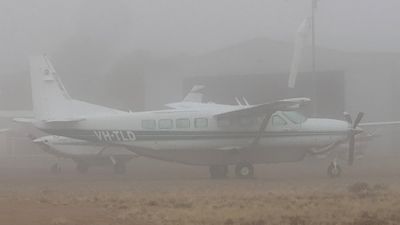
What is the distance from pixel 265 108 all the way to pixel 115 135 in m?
6.27

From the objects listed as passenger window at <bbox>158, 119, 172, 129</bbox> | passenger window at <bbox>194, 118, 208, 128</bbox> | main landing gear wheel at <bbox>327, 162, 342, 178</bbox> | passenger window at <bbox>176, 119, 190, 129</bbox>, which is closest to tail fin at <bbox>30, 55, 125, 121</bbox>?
passenger window at <bbox>158, 119, 172, 129</bbox>

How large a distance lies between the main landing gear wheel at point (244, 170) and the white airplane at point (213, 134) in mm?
167

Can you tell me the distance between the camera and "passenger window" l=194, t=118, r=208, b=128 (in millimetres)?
29878

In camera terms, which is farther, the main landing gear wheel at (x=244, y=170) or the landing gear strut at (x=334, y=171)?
the main landing gear wheel at (x=244, y=170)

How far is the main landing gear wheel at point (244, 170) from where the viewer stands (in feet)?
94.5

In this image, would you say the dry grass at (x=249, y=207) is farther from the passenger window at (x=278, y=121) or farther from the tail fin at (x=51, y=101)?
the tail fin at (x=51, y=101)

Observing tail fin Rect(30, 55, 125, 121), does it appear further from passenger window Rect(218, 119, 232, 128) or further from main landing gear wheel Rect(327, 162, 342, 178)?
main landing gear wheel Rect(327, 162, 342, 178)

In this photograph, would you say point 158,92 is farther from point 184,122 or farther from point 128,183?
point 128,183

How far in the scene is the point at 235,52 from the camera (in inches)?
2657

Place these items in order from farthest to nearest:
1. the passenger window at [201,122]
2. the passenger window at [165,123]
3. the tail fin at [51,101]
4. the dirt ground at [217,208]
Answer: the tail fin at [51,101] < the passenger window at [201,122] < the passenger window at [165,123] < the dirt ground at [217,208]

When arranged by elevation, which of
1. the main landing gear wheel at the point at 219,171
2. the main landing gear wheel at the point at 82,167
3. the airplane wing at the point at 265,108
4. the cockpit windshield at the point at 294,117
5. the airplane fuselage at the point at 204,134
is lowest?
the main landing gear wheel at the point at 82,167

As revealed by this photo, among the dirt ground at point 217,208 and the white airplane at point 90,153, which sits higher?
the dirt ground at point 217,208

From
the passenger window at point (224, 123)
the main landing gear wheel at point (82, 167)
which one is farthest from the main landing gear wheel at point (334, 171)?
the main landing gear wheel at point (82, 167)

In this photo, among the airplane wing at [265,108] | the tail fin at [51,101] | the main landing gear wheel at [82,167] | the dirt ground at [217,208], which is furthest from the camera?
the main landing gear wheel at [82,167]
